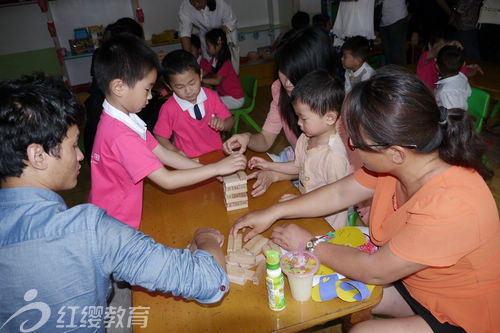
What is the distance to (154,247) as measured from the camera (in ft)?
3.72

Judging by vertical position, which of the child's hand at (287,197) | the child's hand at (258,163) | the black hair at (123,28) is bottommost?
the child's hand at (287,197)

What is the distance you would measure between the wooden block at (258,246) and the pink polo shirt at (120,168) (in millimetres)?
618

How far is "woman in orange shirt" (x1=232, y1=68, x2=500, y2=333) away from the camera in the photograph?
116cm

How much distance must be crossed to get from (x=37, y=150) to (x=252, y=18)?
7423 mm

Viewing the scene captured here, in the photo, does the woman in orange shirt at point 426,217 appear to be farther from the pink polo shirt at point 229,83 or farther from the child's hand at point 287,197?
the pink polo shirt at point 229,83

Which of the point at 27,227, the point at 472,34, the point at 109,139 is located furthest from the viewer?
the point at 472,34

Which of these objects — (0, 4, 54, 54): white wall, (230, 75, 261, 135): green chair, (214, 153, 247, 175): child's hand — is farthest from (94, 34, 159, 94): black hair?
(0, 4, 54, 54): white wall

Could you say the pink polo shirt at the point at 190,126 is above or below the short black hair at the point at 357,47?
below

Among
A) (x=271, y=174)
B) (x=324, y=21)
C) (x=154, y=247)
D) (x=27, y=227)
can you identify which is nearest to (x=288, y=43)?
(x=271, y=174)

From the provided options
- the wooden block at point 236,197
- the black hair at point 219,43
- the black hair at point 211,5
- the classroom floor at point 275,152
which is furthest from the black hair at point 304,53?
the black hair at point 211,5

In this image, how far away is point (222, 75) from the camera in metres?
4.72

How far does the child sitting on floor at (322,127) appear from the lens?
1888 millimetres

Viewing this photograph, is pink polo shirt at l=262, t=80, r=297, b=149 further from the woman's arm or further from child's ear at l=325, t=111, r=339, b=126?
the woman's arm

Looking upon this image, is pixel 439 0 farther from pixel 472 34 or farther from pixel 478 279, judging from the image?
pixel 478 279
